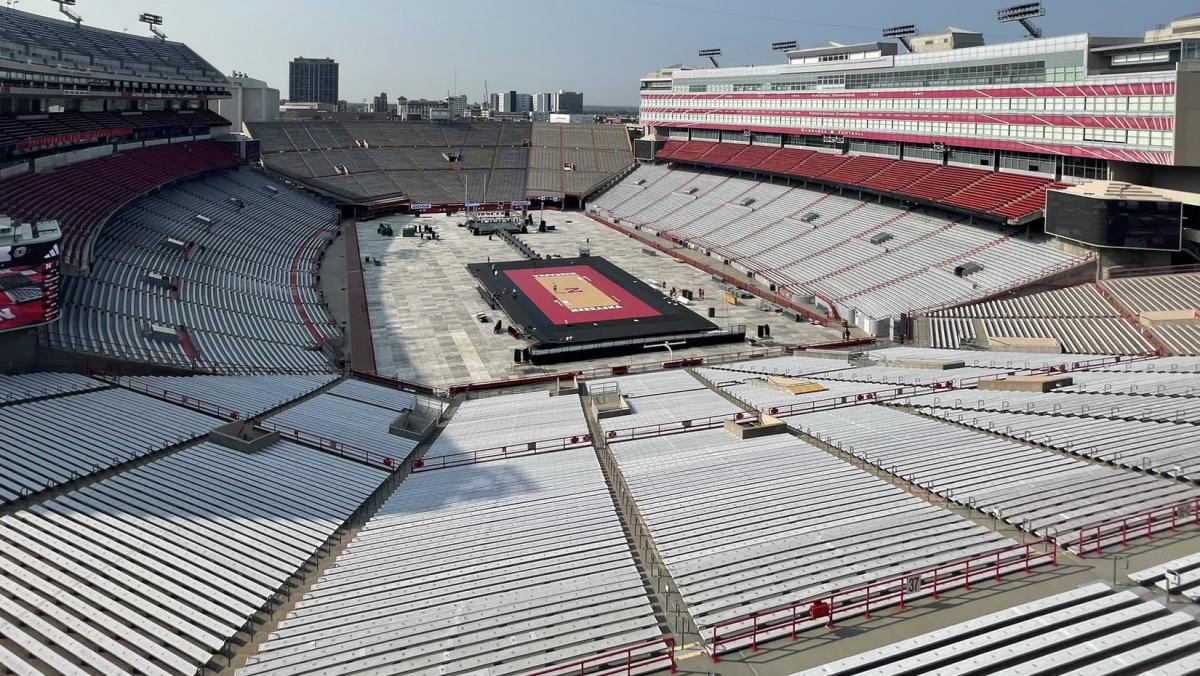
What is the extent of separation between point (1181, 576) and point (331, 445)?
2265cm

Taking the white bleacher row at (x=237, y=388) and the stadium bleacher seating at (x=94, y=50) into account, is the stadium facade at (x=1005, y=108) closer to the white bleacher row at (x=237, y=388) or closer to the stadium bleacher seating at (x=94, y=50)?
the white bleacher row at (x=237, y=388)

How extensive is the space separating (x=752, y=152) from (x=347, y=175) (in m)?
49.2

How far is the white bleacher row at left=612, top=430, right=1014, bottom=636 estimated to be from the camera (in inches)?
586

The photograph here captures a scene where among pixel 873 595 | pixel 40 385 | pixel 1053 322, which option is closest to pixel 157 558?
pixel 873 595

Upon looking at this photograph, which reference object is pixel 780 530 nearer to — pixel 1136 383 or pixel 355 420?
pixel 1136 383

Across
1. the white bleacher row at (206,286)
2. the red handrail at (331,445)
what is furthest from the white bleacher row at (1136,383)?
the white bleacher row at (206,286)

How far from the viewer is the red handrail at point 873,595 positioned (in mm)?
13420

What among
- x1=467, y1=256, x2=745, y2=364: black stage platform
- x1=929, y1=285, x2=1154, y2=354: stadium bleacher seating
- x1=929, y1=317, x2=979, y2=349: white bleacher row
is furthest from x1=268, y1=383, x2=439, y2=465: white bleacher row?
x1=929, y1=285, x2=1154, y2=354: stadium bleacher seating

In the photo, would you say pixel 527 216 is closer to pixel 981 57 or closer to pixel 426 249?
pixel 426 249

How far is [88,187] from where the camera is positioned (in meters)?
53.2

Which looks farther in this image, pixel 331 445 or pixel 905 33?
pixel 905 33

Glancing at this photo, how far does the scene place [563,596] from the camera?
14977 millimetres

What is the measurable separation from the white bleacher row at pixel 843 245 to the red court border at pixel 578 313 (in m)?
11.4

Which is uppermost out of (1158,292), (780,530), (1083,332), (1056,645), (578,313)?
(1158,292)
